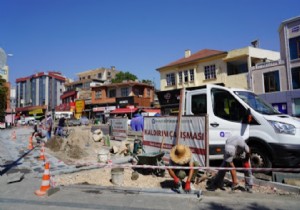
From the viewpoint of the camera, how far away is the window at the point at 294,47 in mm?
25625

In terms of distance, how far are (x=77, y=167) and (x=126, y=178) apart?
213 cm

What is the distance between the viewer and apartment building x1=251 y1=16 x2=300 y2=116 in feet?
83.7

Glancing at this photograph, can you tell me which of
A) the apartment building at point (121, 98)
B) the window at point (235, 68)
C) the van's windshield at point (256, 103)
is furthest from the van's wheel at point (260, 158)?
the apartment building at point (121, 98)

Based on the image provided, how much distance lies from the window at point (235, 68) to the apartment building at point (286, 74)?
4101 mm

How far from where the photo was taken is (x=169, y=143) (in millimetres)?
8914

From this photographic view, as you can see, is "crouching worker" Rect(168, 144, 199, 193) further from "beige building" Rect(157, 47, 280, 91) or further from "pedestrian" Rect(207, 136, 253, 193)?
"beige building" Rect(157, 47, 280, 91)

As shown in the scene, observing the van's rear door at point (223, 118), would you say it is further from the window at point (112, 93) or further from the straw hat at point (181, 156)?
the window at point (112, 93)

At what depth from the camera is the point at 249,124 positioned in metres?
7.56

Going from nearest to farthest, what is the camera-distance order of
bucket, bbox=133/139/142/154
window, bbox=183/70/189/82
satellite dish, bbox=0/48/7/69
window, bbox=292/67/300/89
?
satellite dish, bbox=0/48/7/69 < bucket, bbox=133/139/142/154 < window, bbox=292/67/300/89 < window, bbox=183/70/189/82

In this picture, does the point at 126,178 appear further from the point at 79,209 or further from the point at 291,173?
the point at 291,173

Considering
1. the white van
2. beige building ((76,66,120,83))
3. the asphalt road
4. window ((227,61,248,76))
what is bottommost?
the asphalt road

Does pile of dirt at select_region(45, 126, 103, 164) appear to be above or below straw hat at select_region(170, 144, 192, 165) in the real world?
below

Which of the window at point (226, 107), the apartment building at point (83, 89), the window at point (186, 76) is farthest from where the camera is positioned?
the apartment building at point (83, 89)

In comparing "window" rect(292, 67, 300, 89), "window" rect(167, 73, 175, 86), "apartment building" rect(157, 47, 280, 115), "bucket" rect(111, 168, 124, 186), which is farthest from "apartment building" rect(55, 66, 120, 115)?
"bucket" rect(111, 168, 124, 186)
